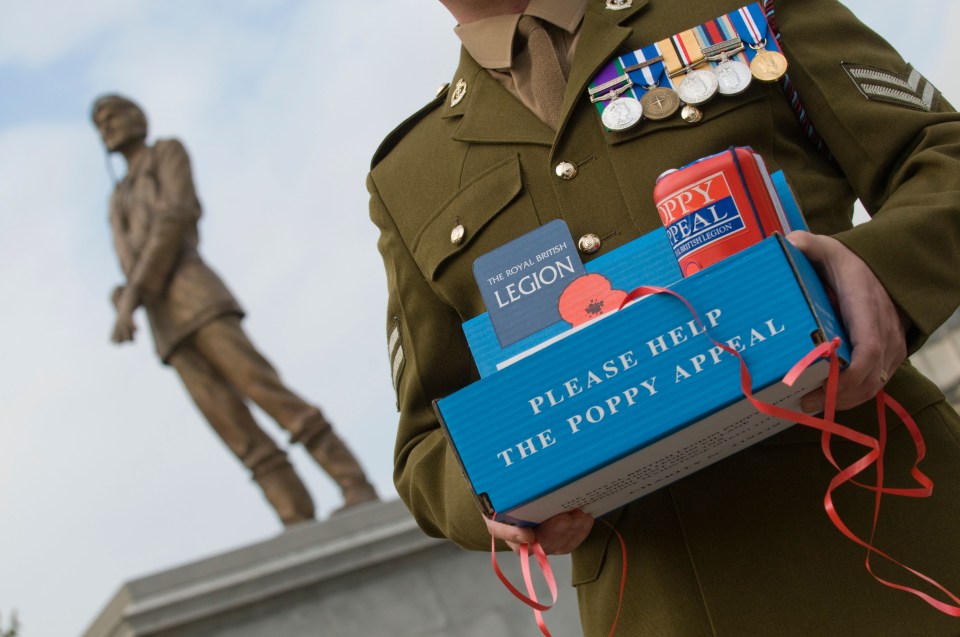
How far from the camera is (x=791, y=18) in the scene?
130 cm

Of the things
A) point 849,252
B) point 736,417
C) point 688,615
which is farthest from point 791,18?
point 688,615

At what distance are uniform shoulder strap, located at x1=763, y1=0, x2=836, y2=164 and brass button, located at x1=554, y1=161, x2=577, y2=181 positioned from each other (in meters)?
0.23

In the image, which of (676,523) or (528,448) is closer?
(528,448)

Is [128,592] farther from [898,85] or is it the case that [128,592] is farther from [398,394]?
[898,85]

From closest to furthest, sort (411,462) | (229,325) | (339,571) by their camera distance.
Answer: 1. (411,462)
2. (339,571)
3. (229,325)

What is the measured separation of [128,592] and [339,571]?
760mm

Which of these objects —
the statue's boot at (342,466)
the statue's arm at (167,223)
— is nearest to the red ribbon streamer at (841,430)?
the statue's boot at (342,466)

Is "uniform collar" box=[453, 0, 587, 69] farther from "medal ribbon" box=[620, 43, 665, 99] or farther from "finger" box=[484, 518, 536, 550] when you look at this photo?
"finger" box=[484, 518, 536, 550]

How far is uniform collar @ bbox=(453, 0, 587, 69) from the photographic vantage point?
1384mm

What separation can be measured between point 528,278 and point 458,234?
0.77 ft

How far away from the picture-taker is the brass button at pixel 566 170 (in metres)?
1.31

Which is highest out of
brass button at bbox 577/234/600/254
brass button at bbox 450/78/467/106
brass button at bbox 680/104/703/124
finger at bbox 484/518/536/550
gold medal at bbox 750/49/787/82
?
brass button at bbox 450/78/467/106

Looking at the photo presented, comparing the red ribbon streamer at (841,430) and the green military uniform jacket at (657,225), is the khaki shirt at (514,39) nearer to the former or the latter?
the green military uniform jacket at (657,225)

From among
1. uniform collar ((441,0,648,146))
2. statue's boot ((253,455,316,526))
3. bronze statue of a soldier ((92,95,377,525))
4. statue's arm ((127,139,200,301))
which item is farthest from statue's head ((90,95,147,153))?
uniform collar ((441,0,648,146))
